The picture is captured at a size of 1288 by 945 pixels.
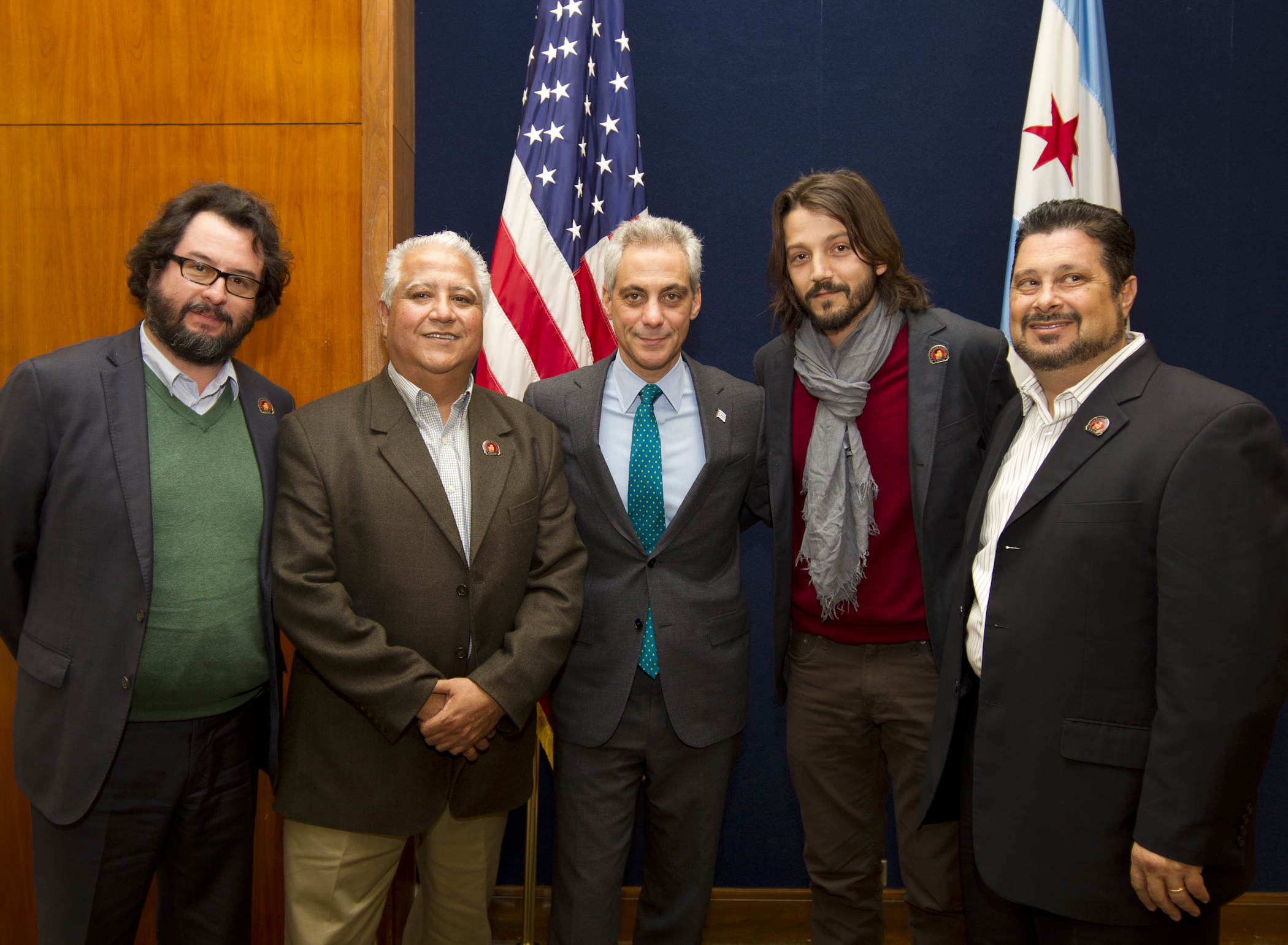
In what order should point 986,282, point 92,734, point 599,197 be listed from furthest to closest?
1. point 986,282
2. point 599,197
3. point 92,734

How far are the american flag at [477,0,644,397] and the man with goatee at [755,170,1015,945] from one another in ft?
2.52

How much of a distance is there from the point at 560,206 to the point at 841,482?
1.39 m

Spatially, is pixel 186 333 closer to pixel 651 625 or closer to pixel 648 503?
pixel 648 503

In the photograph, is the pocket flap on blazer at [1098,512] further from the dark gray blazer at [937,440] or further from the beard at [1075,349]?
the dark gray blazer at [937,440]

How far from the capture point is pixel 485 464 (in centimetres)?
197

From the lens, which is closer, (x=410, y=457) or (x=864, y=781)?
(x=410, y=457)

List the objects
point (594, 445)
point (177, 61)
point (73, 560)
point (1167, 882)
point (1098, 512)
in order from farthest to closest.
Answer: point (177, 61) < point (594, 445) < point (73, 560) < point (1098, 512) < point (1167, 882)

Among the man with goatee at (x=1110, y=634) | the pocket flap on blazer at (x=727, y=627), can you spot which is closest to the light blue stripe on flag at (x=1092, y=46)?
the man with goatee at (x=1110, y=634)

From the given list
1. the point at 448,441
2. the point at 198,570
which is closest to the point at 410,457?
the point at 448,441

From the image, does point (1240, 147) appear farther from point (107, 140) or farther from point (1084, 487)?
point (107, 140)

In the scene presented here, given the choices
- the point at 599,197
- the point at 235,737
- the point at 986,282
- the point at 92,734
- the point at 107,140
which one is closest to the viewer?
the point at 92,734

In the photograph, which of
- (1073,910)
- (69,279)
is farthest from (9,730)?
(1073,910)

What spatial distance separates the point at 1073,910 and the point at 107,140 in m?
3.35

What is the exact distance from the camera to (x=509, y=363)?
2.74 meters
